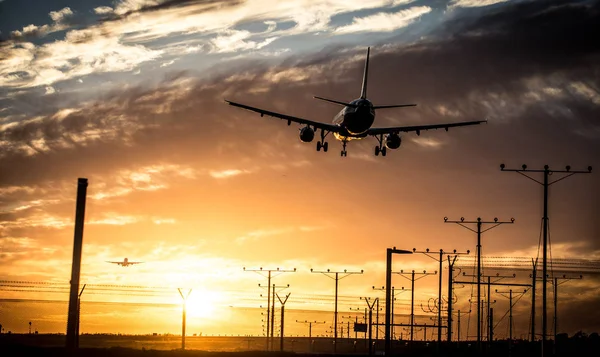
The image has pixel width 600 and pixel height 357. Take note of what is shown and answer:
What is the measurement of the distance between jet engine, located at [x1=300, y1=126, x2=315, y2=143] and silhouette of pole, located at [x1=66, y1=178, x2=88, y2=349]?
2112 cm

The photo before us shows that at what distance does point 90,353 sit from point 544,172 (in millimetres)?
40374

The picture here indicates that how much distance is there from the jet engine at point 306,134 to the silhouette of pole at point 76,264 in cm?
2112

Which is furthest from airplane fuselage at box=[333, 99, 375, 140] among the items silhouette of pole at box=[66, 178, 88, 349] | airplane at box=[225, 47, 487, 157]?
silhouette of pole at box=[66, 178, 88, 349]

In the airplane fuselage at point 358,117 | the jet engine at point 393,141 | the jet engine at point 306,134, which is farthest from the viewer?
the jet engine at point 306,134

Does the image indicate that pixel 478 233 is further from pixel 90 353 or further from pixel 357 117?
pixel 90 353

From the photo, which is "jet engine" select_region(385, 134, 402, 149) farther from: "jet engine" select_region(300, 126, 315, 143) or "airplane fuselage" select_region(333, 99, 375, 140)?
"jet engine" select_region(300, 126, 315, 143)

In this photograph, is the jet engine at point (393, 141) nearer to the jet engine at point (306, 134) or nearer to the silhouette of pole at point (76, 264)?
the jet engine at point (306, 134)

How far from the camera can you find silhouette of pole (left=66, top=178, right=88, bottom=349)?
8325 cm

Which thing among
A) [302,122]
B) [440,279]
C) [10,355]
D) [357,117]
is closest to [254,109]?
[302,122]

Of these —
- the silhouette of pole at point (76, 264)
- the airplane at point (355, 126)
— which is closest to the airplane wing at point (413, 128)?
the airplane at point (355, 126)

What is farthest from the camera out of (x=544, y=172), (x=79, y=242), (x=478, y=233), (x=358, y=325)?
(x=358, y=325)

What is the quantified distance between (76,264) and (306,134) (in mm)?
25115

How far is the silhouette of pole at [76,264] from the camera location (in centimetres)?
8325

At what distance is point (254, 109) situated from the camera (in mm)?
94375
